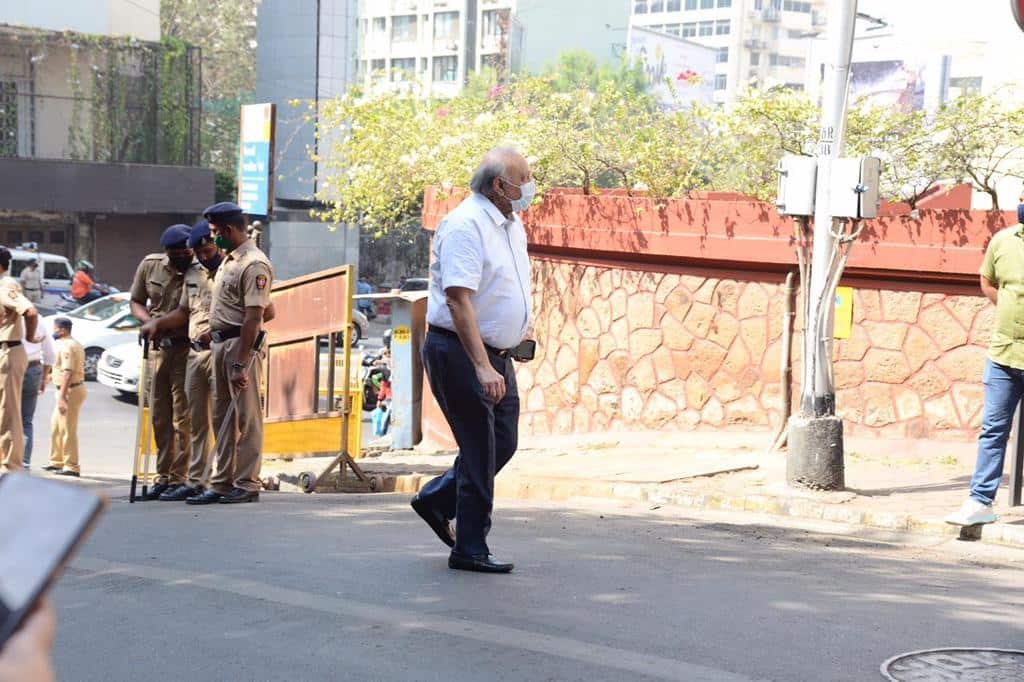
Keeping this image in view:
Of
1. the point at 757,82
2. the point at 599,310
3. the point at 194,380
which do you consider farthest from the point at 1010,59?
the point at 194,380

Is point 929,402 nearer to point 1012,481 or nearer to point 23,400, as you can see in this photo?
point 1012,481

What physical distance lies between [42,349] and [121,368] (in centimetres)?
1092

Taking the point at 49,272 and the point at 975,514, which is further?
the point at 49,272

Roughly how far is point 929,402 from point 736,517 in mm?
3184

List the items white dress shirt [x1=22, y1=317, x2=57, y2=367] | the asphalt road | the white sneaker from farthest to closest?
white dress shirt [x1=22, y1=317, x2=57, y2=367], the white sneaker, the asphalt road

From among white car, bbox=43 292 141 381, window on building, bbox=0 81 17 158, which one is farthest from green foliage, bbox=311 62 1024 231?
window on building, bbox=0 81 17 158

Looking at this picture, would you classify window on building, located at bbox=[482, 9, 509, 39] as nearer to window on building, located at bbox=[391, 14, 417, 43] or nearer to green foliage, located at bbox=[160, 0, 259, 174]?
window on building, located at bbox=[391, 14, 417, 43]

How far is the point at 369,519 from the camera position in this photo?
25.3ft

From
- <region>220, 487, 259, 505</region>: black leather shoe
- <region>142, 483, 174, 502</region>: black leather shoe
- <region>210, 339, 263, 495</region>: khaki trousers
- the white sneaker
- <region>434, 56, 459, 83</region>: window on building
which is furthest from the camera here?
<region>434, 56, 459, 83</region>: window on building

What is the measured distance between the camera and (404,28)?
9850 cm

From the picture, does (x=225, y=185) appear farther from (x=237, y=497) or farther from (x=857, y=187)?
(x=857, y=187)

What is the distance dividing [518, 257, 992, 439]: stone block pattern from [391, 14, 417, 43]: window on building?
8672 cm

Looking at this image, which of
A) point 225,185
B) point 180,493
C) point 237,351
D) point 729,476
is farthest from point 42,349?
point 225,185

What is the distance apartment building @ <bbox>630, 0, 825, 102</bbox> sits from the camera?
135250mm
